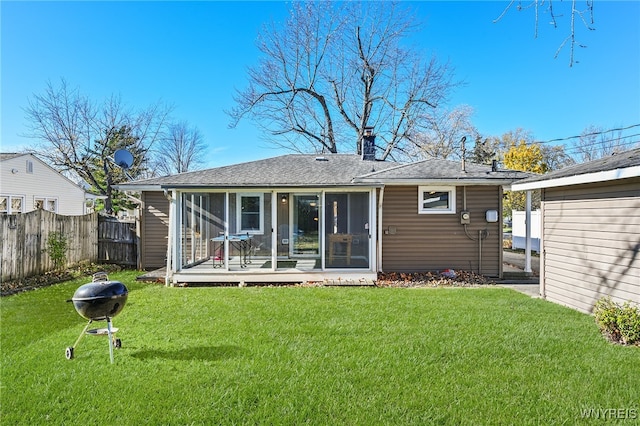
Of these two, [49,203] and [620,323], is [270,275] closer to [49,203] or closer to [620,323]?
[620,323]

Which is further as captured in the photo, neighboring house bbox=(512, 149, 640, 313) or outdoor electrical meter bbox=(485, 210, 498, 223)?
outdoor electrical meter bbox=(485, 210, 498, 223)

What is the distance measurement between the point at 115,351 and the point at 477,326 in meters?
4.67

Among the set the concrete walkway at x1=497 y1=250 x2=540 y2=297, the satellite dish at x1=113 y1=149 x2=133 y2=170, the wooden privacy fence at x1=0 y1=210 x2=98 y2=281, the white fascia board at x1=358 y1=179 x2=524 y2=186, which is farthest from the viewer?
the satellite dish at x1=113 y1=149 x2=133 y2=170

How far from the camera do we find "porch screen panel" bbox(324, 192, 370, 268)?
8.62m

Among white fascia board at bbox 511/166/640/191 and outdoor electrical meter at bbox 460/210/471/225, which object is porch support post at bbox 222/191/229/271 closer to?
outdoor electrical meter at bbox 460/210/471/225

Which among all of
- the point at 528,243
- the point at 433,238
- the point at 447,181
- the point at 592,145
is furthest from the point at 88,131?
the point at 592,145

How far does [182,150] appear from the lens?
31.4 metres

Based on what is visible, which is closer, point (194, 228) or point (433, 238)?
point (194, 228)

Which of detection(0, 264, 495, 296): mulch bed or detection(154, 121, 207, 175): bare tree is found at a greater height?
detection(154, 121, 207, 175): bare tree

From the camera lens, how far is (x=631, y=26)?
22.8 ft

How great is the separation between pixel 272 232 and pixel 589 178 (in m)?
6.18

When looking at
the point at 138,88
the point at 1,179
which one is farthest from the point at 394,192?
the point at 1,179

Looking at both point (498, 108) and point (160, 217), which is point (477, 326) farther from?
point (498, 108)

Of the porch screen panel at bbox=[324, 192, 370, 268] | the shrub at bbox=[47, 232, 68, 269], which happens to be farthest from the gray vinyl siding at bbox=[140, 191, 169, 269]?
the porch screen panel at bbox=[324, 192, 370, 268]
